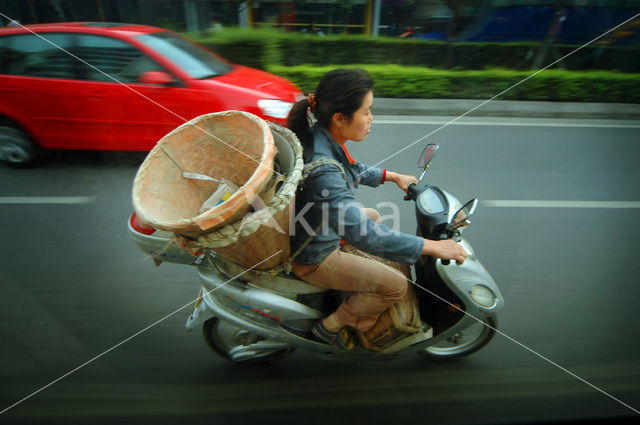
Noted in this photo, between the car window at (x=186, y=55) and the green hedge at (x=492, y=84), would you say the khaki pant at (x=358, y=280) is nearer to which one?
the car window at (x=186, y=55)

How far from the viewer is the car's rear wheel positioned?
4145mm

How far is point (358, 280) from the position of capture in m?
1.65

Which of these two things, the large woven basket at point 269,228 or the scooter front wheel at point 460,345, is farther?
the scooter front wheel at point 460,345

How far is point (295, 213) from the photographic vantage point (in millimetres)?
1479

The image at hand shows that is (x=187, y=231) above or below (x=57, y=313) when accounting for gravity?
above

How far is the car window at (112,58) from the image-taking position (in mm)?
3973

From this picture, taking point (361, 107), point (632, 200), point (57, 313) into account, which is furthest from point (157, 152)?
point (632, 200)

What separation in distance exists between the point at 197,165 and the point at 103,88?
123 inches

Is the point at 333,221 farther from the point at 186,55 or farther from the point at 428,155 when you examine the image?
the point at 186,55

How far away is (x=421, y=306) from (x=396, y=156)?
279 centimetres

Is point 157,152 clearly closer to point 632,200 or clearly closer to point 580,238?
point 580,238

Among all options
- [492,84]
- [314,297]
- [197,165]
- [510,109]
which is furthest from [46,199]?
[492,84]

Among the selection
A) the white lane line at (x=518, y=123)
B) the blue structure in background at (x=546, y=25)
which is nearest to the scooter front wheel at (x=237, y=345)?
the white lane line at (x=518, y=123)

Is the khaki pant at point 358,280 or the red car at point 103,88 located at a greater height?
the red car at point 103,88
